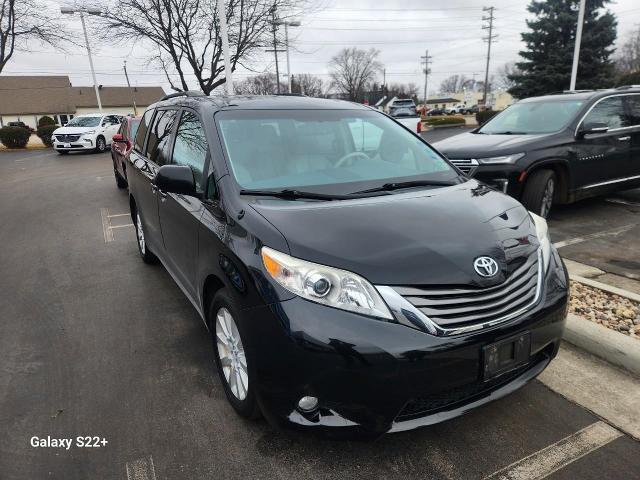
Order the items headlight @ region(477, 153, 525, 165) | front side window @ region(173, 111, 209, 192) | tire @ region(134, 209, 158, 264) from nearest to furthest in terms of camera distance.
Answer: front side window @ region(173, 111, 209, 192) → tire @ region(134, 209, 158, 264) → headlight @ region(477, 153, 525, 165)

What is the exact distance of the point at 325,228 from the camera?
232 cm

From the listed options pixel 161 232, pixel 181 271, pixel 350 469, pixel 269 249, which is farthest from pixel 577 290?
pixel 161 232

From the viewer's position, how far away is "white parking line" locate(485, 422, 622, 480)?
225 centimetres

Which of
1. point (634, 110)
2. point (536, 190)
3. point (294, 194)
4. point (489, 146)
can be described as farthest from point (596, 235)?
point (294, 194)

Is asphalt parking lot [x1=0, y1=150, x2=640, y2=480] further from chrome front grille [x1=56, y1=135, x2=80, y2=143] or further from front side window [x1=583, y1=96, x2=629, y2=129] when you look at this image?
chrome front grille [x1=56, y1=135, x2=80, y2=143]

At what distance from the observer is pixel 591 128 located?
20.0 feet

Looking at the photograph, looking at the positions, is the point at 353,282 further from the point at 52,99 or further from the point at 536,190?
the point at 52,99

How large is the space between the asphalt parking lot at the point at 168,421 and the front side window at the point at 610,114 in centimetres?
249

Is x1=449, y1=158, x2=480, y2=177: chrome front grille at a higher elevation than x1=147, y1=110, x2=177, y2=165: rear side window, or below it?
below

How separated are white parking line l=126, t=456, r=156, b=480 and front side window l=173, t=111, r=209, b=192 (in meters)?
1.60

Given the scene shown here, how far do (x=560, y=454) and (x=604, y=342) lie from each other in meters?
1.14

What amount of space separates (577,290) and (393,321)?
2732 mm

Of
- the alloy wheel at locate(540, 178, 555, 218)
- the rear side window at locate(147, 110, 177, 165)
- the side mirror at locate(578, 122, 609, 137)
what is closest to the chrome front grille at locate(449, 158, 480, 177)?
the alloy wheel at locate(540, 178, 555, 218)

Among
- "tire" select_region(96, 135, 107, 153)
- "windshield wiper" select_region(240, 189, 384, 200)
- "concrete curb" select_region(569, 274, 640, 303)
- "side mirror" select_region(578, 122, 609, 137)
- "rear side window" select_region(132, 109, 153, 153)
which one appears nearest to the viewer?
"windshield wiper" select_region(240, 189, 384, 200)
